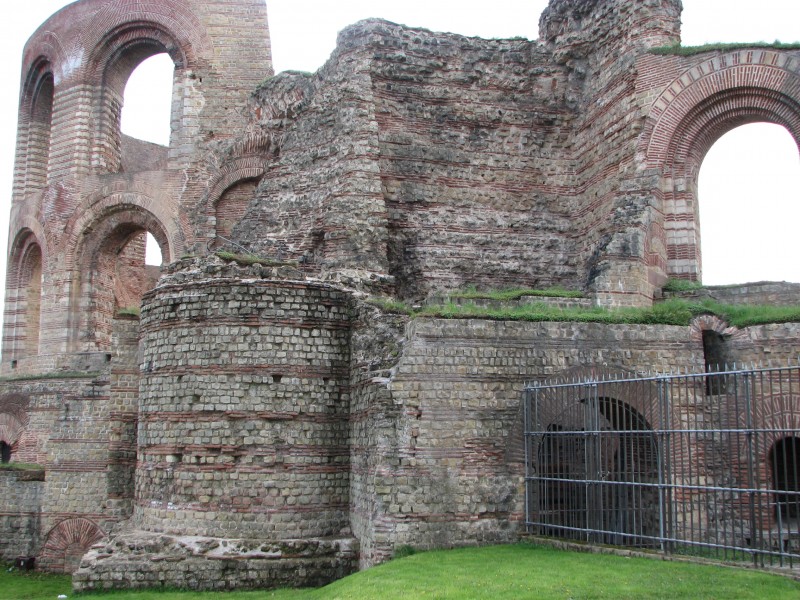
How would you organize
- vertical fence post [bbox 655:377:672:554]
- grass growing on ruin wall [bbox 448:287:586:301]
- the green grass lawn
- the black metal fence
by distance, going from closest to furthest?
1. the green grass lawn
2. vertical fence post [bbox 655:377:672:554]
3. the black metal fence
4. grass growing on ruin wall [bbox 448:287:586:301]

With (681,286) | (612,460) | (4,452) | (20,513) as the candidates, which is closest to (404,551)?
(612,460)

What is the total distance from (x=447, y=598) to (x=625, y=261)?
24.1 ft

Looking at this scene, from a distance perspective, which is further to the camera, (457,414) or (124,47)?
(124,47)

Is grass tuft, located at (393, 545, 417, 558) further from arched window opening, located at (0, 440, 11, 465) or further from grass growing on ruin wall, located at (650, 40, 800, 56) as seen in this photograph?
arched window opening, located at (0, 440, 11, 465)

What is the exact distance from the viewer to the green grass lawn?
7.82 m

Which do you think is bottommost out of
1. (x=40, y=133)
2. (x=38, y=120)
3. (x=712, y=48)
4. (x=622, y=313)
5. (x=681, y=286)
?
(x=622, y=313)

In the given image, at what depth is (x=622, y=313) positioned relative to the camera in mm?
12273

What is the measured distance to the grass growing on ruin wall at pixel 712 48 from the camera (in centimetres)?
1425

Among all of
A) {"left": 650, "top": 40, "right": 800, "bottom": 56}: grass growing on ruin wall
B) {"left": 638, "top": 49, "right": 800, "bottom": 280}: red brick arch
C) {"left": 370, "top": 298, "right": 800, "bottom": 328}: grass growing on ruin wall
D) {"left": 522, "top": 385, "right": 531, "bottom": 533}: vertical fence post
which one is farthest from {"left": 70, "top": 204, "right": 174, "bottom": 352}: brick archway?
{"left": 522, "top": 385, "right": 531, "bottom": 533}: vertical fence post

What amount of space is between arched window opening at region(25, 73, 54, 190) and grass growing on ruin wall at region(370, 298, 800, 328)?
15244mm

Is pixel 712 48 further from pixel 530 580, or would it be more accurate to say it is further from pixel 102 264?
pixel 102 264

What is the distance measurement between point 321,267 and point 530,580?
766 cm

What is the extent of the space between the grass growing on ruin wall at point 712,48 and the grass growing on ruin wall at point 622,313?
4.37m

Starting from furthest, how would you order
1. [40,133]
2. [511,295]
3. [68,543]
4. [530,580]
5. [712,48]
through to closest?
[40,133]
[68,543]
[712,48]
[511,295]
[530,580]
